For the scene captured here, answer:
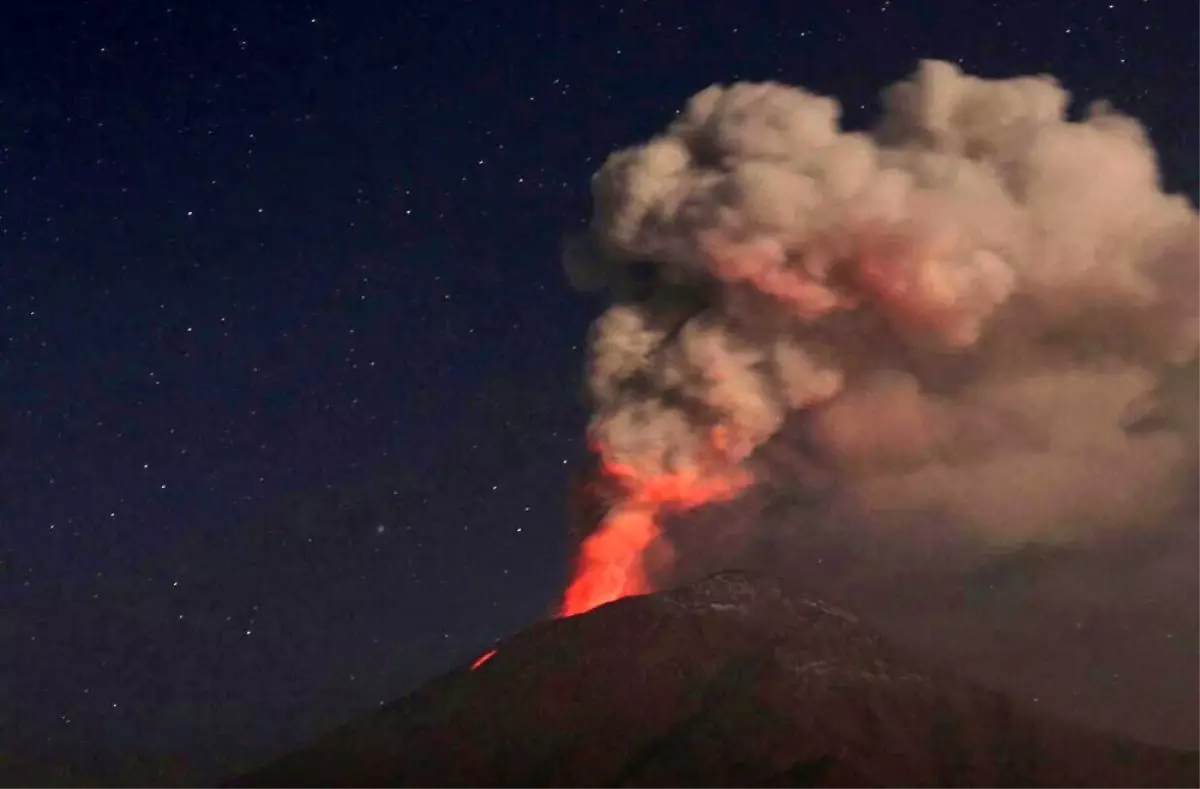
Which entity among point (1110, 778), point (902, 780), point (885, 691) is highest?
point (885, 691)

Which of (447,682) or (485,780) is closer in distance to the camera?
(485,780)

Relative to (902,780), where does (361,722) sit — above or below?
above

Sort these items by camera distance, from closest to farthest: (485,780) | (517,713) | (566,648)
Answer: (485,780), (517,713), (566,648)

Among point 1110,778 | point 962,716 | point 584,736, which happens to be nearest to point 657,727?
point 584,736

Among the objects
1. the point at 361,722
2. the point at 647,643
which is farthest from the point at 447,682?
the point at 647,643

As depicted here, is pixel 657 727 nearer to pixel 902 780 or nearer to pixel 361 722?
pixel 902 780

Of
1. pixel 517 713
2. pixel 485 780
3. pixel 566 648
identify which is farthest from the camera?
pixel 566 648

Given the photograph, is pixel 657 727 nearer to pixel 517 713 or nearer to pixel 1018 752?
pixel 517 713
